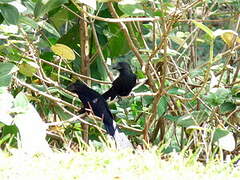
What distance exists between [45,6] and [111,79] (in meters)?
1.40

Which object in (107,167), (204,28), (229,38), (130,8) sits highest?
(130,8)

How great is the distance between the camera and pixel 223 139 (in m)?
3.74

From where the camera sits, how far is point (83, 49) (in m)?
4.99

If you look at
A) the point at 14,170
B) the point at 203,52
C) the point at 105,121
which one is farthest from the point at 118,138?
the point at 203,52

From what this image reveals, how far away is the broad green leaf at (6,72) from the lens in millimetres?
3740

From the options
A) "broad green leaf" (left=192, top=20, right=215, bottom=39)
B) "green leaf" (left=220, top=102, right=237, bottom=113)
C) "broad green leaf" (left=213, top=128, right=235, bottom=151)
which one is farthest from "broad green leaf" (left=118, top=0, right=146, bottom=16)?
"green leaf" (left=220, top=102, right=237, bottom=113)

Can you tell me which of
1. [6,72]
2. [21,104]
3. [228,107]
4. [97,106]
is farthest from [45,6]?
[228,107]

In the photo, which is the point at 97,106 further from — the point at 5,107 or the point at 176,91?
the point at 5,107

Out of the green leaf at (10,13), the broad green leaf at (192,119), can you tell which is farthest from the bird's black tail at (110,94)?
the green leaf at (10,13)

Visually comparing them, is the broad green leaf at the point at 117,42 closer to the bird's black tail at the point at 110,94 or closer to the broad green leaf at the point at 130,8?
the bird's black tail at the point at 110,94

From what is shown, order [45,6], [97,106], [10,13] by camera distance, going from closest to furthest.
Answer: [10,13]
[45,6]
[97,106]

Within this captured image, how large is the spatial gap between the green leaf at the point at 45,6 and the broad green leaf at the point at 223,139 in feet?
4.14

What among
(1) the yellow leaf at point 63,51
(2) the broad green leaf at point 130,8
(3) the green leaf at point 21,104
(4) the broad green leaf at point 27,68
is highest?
(2) the broad green leaf at point 130,8

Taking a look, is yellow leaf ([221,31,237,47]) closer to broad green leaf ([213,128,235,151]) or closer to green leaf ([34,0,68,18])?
broad green leaf ([213,128,235,151])
